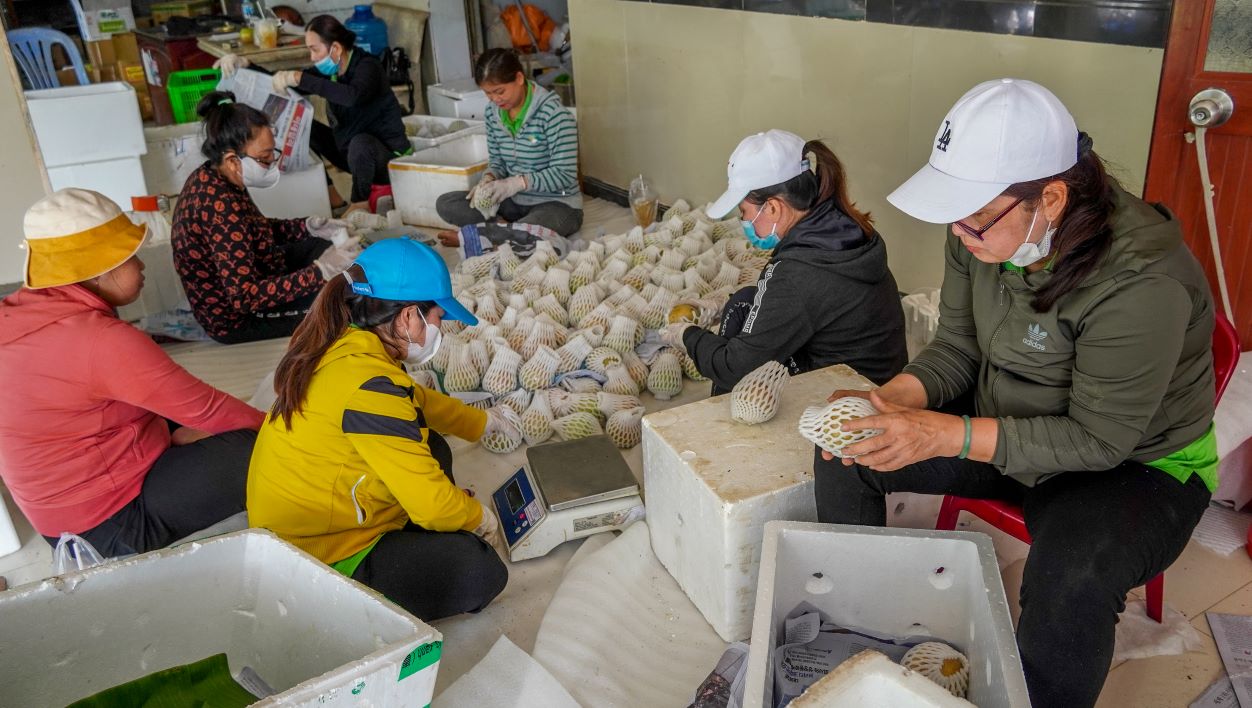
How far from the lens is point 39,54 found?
612cm

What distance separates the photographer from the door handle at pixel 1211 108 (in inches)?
94.3

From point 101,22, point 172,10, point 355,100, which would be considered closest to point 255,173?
point 355,100

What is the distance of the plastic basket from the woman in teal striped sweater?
2.28 meters

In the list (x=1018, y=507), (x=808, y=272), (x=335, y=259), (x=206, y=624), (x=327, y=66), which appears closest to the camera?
(x=206, y=624)

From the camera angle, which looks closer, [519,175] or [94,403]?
[94,403]

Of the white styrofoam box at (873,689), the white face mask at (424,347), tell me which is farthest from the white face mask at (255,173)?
the white styrofoam box at (873,689)

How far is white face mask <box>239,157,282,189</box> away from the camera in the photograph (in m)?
3.59

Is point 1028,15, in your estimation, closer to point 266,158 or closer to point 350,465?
point 350,465

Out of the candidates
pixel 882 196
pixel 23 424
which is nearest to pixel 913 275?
pixel 882 196

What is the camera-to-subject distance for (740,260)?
12.8 feet

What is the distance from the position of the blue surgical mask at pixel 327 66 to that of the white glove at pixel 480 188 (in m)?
1.12

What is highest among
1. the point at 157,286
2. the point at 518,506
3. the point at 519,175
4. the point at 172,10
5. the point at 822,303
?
the point at 172,10

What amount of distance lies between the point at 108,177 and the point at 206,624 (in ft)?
12.3

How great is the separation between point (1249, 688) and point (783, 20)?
112 inches
